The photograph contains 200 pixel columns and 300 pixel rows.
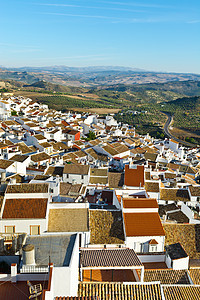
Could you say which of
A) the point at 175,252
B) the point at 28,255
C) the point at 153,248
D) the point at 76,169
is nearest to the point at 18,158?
the point at 76,169

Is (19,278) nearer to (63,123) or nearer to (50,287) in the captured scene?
(50,287)

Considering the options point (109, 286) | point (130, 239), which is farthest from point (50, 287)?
point (130, 239)

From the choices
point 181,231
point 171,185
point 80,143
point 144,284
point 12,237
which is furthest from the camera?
point 80,143

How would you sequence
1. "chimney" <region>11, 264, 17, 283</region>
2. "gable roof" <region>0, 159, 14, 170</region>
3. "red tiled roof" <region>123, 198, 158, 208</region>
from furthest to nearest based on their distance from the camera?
"gable roof" <region>0, 159, 14, 170</region> < "red tiled roof" <region>123, 198, 158, 208</region> < "chimney" <region>11, 264, 17, 283</region>

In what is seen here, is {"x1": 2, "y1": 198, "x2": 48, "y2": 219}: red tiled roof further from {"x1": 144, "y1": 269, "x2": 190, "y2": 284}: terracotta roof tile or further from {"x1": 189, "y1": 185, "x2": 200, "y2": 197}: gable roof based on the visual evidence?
{"x1": 189, "y1": 185, "x2": 200, "y2": 197}: gable roof

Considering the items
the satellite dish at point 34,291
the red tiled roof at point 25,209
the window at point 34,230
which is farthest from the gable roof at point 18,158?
the satellite dish at point 34,291

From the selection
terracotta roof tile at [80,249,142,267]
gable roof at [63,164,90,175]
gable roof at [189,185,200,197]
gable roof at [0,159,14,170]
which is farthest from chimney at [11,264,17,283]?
gable roof at [189,185,200,197]

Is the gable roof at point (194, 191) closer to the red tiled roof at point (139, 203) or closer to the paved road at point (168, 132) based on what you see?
the red tiled roof at point (139, 203)
